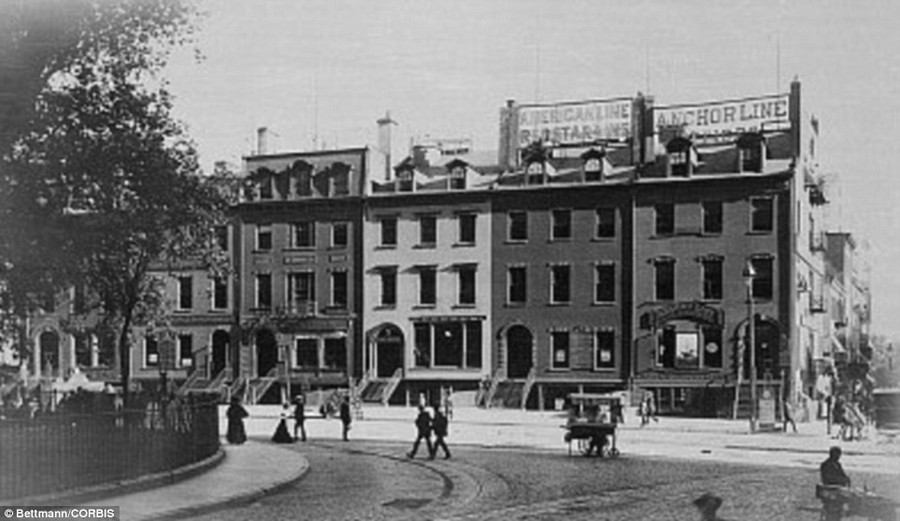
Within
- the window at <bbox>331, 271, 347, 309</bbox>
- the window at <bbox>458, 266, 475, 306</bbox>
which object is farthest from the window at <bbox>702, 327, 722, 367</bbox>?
the window at <bbox>331, 271, 347, 309</bbox>

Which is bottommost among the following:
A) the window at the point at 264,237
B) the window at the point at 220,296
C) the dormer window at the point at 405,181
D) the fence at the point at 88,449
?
the fence at the point at 88,449

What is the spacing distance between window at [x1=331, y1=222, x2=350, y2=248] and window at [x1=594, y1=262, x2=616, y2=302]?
9295 millimetres

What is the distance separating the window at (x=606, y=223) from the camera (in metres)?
35.6

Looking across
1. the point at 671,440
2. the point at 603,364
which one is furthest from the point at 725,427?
the point at 603,364

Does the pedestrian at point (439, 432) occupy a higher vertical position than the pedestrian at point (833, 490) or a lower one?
lower

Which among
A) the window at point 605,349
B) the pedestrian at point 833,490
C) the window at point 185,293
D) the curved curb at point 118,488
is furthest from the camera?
the window at point 185,293

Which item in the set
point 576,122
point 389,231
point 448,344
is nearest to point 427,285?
point 448,344

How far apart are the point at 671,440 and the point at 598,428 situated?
16.6 feet

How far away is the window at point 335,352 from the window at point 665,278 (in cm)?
1130

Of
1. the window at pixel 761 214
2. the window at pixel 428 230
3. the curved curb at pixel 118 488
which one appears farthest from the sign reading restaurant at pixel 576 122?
the curved curb at pixel 118 488

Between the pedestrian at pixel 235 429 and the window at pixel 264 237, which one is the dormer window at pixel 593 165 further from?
the pedestrian at pixel 235 429

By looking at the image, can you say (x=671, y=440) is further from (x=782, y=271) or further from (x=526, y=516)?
(x=526, y=516)

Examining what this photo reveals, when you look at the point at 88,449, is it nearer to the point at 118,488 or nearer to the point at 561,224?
the point at 118,488

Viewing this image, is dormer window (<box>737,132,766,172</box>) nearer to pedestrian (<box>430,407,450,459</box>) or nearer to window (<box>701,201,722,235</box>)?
window (<box>701,201,722,235</box>)
